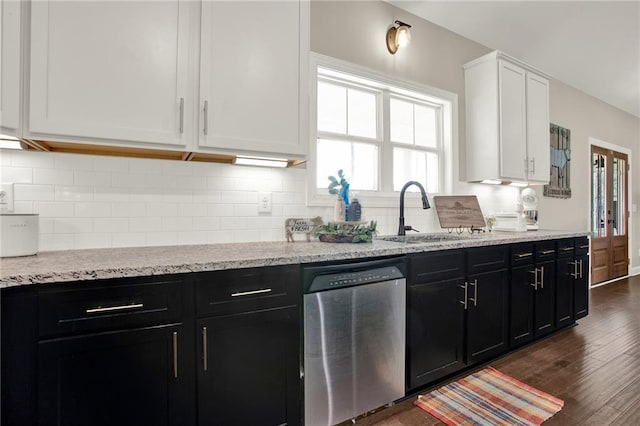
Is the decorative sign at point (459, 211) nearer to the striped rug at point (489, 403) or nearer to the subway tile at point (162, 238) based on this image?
the striped rug at point (489, 403)

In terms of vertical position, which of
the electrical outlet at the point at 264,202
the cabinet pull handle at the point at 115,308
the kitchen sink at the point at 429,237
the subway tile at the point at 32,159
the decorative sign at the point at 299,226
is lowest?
the cabinet pull handle at the point at 115,308

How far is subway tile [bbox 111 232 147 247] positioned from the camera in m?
1.70

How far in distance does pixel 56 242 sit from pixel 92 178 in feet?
1.18

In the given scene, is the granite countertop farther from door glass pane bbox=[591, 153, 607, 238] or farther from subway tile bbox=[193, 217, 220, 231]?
door glass pane bbox=[591, 153, 607, 238]

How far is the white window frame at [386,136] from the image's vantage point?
7.50 feet

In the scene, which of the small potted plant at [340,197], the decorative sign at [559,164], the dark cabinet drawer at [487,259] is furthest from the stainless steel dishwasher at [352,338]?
the decorative sign at [559,164]

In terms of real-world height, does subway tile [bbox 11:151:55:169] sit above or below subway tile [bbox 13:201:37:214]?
above

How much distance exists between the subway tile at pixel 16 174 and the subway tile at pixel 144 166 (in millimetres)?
429

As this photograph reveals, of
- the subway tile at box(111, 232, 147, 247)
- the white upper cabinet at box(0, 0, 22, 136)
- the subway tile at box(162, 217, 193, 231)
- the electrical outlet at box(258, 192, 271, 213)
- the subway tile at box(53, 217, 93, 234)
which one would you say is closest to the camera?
the white upper cabinet at box(0, 0, 22, 136)

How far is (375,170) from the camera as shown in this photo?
2.76 m

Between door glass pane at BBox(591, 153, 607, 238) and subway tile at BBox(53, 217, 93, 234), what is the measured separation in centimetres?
635

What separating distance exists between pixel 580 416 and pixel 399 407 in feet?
A: 3.24

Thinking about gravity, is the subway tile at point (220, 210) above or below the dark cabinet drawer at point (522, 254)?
above

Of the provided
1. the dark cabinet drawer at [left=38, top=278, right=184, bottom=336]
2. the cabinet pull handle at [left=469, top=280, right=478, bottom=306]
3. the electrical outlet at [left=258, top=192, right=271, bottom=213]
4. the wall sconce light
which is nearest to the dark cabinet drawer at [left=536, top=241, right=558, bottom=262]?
the cabinet pull handle at [left=469, top=280, right=478, bottom=306]
